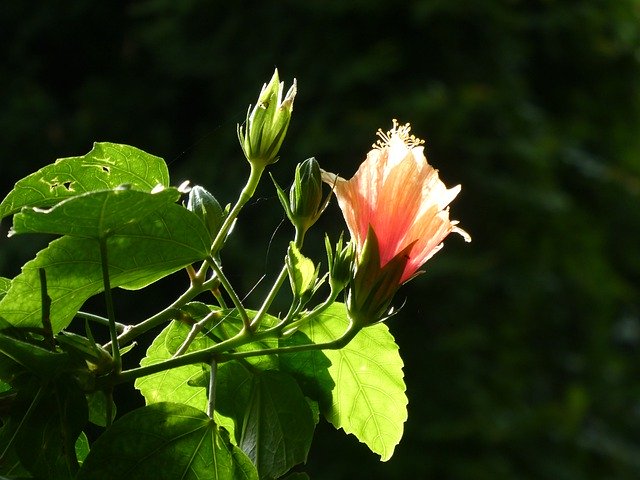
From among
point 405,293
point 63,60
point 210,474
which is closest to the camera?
point 210,474

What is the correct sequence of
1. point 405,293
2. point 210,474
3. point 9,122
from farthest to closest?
1. point 9,122
2. point 405,293
3. point 210,474

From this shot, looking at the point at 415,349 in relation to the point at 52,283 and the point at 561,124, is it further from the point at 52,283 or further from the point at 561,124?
the point at 52,283

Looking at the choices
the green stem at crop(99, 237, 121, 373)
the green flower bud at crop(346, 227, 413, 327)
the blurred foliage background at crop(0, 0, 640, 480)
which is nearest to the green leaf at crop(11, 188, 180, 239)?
the green stem at crop(99, 237, 121, 373)

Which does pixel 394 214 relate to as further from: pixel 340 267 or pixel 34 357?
pixel 34 357

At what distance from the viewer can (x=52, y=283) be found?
463 millimetres

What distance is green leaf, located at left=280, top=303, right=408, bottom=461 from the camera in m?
0.54

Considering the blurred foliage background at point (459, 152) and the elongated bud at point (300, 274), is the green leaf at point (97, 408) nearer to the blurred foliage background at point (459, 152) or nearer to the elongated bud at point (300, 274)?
the elongated bud at point (300, 274)

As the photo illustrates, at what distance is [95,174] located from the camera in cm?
53

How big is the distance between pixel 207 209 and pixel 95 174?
0.20ft

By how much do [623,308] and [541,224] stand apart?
492 millimetres

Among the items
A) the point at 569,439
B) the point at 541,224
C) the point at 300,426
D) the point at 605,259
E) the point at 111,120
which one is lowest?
the point at 569,439

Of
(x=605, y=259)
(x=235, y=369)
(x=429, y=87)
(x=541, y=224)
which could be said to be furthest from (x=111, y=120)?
(x=235, y=369)

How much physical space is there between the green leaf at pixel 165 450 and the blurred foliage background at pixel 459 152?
2.46m

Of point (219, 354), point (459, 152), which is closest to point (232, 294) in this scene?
point (219, 354)
